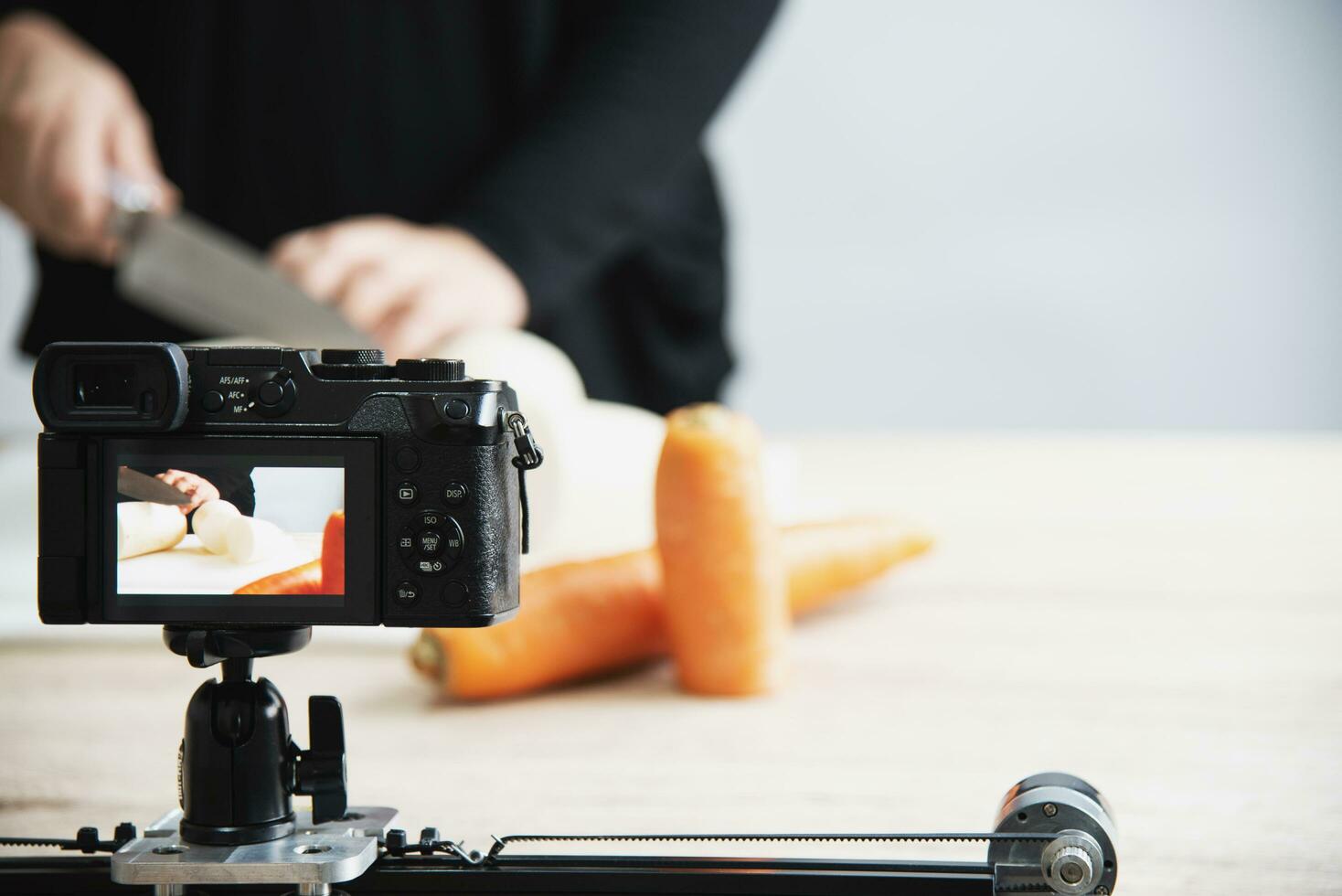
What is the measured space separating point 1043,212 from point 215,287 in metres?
2.38

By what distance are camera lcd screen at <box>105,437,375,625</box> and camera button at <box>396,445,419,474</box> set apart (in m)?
0.01

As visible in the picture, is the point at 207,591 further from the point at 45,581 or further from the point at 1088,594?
the point at 1088,594

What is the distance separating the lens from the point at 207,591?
49cm

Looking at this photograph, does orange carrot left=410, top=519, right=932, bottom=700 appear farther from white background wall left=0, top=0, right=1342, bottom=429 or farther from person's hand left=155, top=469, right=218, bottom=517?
white background wall left=0, top=0, right=1342, bottom=429

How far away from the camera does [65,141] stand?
4.77 feet

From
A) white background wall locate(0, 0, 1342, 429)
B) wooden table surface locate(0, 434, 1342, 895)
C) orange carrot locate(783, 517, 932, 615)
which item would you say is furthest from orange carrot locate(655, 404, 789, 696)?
white background wall locate(0, 0, 1342, 429)

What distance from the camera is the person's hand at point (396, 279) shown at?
1.31 metres

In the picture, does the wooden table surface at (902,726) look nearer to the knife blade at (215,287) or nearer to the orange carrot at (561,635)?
the orange carrot at (561,635)

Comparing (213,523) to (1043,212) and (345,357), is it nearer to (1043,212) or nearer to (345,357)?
(345,357)

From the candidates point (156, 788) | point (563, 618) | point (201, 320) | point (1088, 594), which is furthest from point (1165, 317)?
point (156, 788)

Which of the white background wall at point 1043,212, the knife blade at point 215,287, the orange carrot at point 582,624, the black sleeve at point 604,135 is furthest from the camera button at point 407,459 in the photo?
the white background wall at point 1043,212

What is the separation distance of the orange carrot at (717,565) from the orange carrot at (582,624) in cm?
4

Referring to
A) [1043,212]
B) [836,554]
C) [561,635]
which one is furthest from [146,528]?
[1043,212]

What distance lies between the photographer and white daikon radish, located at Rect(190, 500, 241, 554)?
0.49m
